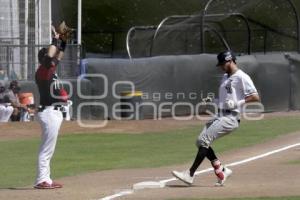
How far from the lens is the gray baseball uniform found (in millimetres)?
11547

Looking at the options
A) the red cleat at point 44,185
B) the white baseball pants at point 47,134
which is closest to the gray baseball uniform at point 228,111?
the white baseball pants at point 47,134

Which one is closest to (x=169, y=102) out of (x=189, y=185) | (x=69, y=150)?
(x=69, y=150)

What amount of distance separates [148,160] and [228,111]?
4.73 metres

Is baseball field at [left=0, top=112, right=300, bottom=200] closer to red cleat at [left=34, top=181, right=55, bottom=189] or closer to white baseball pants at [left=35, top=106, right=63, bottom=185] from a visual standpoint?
red cleat at [left=34, top=181, right=55, bottom=189]

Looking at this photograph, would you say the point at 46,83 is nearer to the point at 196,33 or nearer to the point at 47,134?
the point at 47,134

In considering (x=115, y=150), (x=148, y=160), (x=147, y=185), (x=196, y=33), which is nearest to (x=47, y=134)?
(x=147, y=185)

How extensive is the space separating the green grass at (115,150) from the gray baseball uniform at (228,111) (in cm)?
294

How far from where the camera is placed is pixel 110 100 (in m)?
27.6

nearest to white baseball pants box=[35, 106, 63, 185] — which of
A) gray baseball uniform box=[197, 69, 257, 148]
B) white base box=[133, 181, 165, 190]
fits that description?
white base box=[133, 181, 165, 190]

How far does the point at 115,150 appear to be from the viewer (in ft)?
60.2

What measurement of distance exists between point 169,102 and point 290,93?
4.91 metres

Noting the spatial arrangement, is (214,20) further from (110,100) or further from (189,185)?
(189,185)

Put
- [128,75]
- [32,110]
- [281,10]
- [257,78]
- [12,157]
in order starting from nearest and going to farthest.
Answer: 1. [12,157]
2. [32,110]
3. [128,75]
4. [257,78]
5. [281,10]

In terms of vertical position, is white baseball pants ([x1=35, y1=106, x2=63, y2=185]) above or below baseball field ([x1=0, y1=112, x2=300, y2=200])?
above
